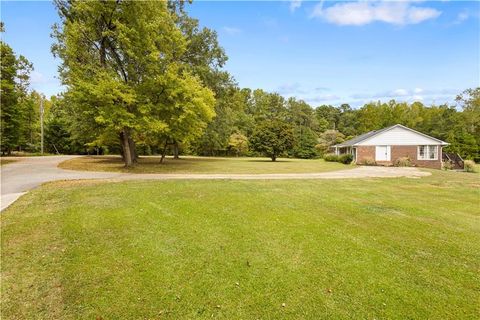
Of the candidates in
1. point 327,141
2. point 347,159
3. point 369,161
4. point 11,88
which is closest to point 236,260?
point 11,88

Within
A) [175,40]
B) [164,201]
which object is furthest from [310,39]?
[164,201]

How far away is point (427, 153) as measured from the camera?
101 feet

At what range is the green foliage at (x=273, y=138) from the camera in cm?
3644

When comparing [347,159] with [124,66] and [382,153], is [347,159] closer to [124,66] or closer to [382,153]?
[382,153]

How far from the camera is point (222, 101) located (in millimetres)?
31844

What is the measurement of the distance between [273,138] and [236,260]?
32444 mm

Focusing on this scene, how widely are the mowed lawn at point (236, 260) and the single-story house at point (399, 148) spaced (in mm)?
24238

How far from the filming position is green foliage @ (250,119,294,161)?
36438 mm

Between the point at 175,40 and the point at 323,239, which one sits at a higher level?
the point at 175,40

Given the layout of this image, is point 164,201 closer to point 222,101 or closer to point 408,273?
point 408,273

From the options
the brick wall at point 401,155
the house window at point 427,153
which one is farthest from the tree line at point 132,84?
the house window at point 427,153

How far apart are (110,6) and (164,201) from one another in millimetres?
12932

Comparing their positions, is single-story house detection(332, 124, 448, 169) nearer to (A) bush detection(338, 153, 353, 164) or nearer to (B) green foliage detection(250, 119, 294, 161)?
(A) bush detection(338, 153, 353, 164)

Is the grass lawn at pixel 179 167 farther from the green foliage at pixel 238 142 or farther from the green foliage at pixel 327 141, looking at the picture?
the green foliage at pixel 327 141
